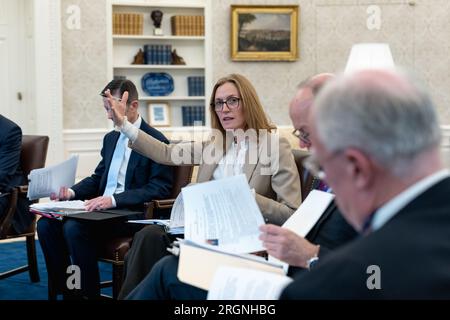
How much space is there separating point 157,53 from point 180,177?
3.94 meters

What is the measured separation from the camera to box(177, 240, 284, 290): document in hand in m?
1.97

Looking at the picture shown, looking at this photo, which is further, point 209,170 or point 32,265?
point 32,265

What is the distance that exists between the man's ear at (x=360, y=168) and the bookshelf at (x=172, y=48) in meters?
6.65

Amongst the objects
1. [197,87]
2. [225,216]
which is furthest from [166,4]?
[225,216]

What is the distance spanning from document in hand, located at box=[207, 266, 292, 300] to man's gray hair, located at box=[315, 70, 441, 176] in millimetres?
655

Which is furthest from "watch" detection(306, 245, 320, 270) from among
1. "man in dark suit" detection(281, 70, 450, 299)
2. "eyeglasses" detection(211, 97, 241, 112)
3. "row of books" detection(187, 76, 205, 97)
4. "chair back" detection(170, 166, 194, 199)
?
"row of books" detection(187, 76, 205, 97)

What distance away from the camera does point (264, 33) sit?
796 cm

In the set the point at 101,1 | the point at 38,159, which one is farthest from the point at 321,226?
the point at 101,1

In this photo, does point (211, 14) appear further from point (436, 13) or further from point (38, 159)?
point (38, 159)

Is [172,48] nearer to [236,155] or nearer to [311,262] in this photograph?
[236,155]

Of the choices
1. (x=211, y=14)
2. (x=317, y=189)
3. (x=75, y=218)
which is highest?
(x=211, y=14)

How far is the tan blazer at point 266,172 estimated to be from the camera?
314 centimetres
